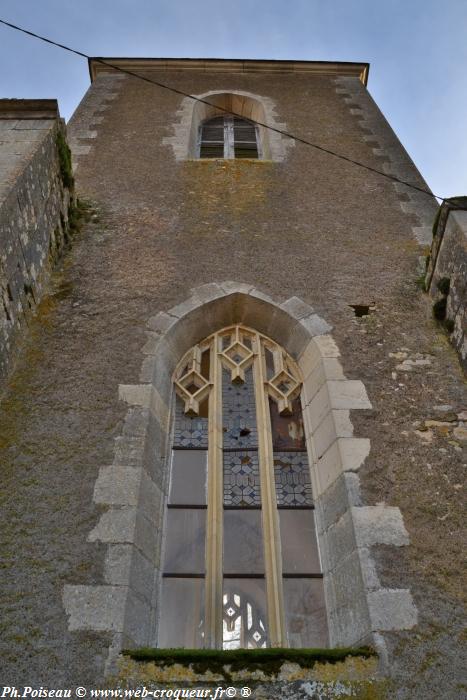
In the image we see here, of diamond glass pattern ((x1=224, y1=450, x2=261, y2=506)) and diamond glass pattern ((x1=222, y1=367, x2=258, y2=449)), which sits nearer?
diamond glass pattern ((x1=224, y1=450, x2=261, y2=506))

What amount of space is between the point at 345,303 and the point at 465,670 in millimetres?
2889

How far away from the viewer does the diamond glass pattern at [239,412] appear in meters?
4.35

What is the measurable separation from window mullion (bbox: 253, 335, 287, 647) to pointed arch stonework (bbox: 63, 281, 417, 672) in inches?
10.4

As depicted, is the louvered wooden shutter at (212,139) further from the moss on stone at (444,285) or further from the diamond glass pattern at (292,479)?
the diamond glass pattern at (292,479)

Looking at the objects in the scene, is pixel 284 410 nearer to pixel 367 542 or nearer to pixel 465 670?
pixel 367 542

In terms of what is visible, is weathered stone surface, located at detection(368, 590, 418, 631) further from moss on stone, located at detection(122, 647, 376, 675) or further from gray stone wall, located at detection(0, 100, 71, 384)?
gray stone wall, located at detection(0, 100, 71, 384)

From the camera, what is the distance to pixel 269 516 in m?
3.83

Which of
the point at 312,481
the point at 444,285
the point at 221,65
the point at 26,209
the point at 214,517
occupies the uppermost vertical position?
the point at 221,65

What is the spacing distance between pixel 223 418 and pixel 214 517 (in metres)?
0.85

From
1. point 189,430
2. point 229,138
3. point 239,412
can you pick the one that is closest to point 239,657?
point 189,430

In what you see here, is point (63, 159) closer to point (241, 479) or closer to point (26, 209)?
point (26, 209)

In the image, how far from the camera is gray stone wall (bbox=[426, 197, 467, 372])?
15.1 feet

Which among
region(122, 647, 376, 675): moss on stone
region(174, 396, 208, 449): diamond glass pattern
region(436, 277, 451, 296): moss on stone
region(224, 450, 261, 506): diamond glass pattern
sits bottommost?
region(122, 647, 376, 675): moss on stone

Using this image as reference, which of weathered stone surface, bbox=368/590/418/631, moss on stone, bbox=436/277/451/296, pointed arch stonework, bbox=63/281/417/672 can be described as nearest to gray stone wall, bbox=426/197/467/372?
moss on stone, bbox=436/277/451/296
